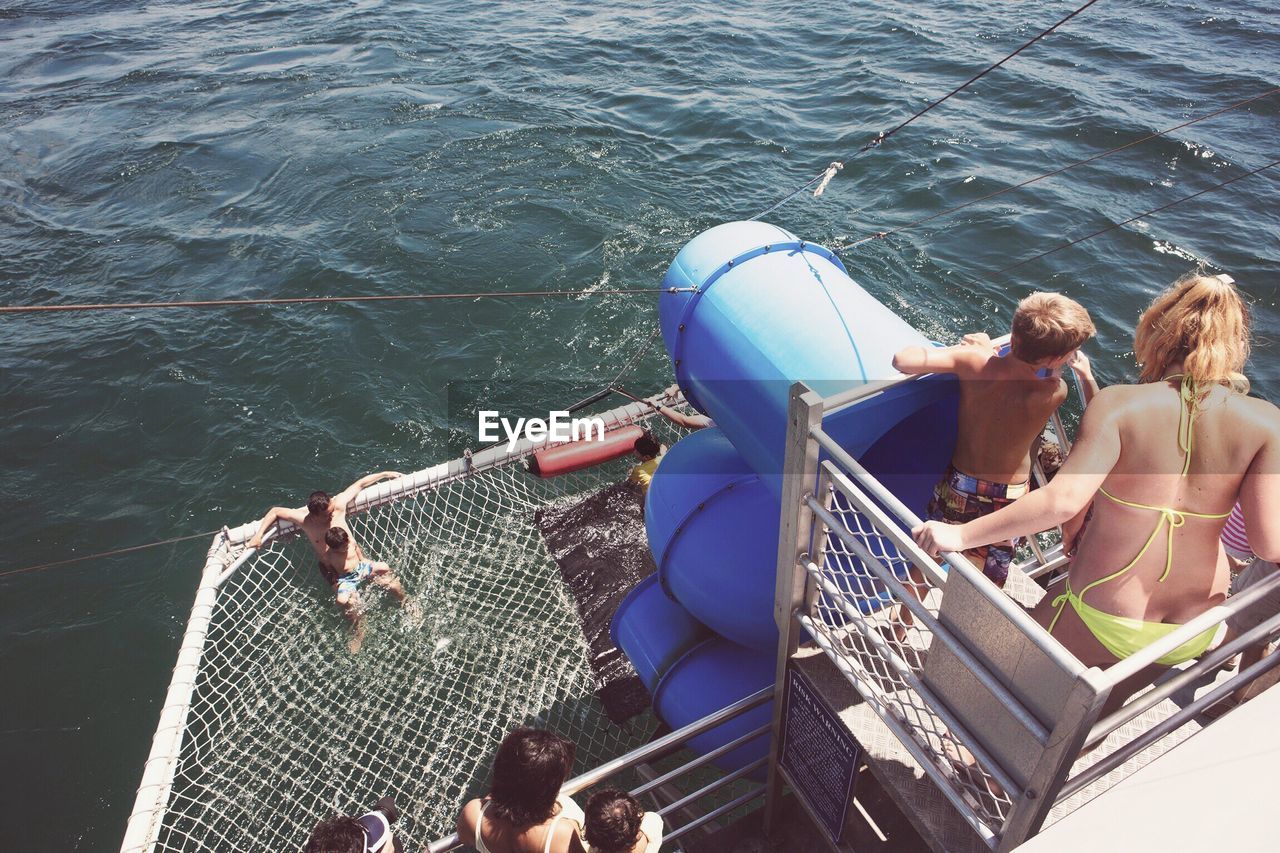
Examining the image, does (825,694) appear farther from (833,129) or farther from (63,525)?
(833,129)

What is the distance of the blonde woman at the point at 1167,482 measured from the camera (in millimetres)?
2213

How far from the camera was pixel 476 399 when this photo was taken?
8812mm

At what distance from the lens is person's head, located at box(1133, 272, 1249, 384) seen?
2254mm

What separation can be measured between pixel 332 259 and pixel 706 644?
9.04 meters

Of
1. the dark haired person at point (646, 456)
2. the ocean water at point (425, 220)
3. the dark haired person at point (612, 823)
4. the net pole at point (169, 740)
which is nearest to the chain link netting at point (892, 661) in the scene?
the dark haired person at point (612, 823)

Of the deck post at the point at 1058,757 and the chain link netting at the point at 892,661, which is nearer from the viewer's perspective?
the deck post at the point at 1058,757

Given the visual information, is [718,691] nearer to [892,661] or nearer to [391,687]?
Result: [892,661]

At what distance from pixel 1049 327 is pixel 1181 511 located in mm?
781

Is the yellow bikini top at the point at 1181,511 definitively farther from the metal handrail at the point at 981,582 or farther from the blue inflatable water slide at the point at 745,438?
the blue inflatable water slide at the point at 745,438

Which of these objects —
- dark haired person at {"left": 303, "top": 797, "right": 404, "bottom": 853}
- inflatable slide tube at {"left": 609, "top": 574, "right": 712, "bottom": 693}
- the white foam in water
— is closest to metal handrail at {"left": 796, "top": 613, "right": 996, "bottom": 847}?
inflatable slide tube at {"left": 609, "top": 574, "right": 712, "bottom": 693}

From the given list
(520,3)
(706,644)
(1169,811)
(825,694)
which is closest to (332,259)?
(706,644)

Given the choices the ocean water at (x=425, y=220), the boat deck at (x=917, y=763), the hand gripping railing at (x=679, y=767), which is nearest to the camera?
the boat deck at (x=917, y=763)

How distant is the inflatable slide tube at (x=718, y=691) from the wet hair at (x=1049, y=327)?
231 cm

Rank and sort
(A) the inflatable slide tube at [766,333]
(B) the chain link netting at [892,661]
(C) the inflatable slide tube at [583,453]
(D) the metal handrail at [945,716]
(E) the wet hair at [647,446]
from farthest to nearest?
(E) the wet hair at [647,446] < (C) the inflatable slide tube at [583,453] < (A) the inflatable slide tube at [766,333] < (B) the chain link netting at [892,661] < (D) the metal handrail at [945,716]
